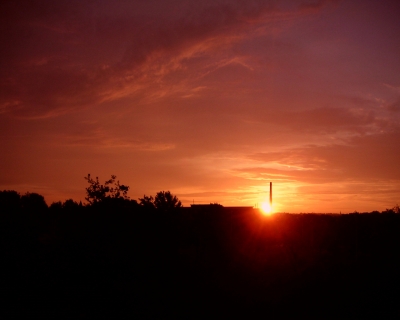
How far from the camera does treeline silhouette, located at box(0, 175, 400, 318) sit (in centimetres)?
1395

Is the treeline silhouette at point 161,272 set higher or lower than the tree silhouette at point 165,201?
lower

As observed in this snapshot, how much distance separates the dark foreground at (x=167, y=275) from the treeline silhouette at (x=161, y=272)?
0.04 m

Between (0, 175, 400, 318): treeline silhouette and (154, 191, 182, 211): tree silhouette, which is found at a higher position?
(154, 191, 182, 211): tree silhouette

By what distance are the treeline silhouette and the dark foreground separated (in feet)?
0.12

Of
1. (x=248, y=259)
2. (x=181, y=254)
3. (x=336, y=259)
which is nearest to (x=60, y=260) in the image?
(x=181, y=254)

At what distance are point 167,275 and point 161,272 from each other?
280mm

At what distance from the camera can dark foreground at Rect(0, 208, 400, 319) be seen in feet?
45.5

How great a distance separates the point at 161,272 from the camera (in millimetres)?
16188

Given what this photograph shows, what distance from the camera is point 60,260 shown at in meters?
16.1

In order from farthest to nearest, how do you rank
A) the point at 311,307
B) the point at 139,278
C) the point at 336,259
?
the point at 336,259, the point at 139,278, the point at 311,307

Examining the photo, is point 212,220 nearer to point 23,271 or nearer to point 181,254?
point 181,254

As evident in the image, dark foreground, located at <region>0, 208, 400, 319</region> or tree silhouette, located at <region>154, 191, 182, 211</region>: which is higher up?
tree silhouette, located at <region>154, 191, 182, 211</region>

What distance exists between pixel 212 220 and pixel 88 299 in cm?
1061

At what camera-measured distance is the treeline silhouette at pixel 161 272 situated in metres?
14.0
